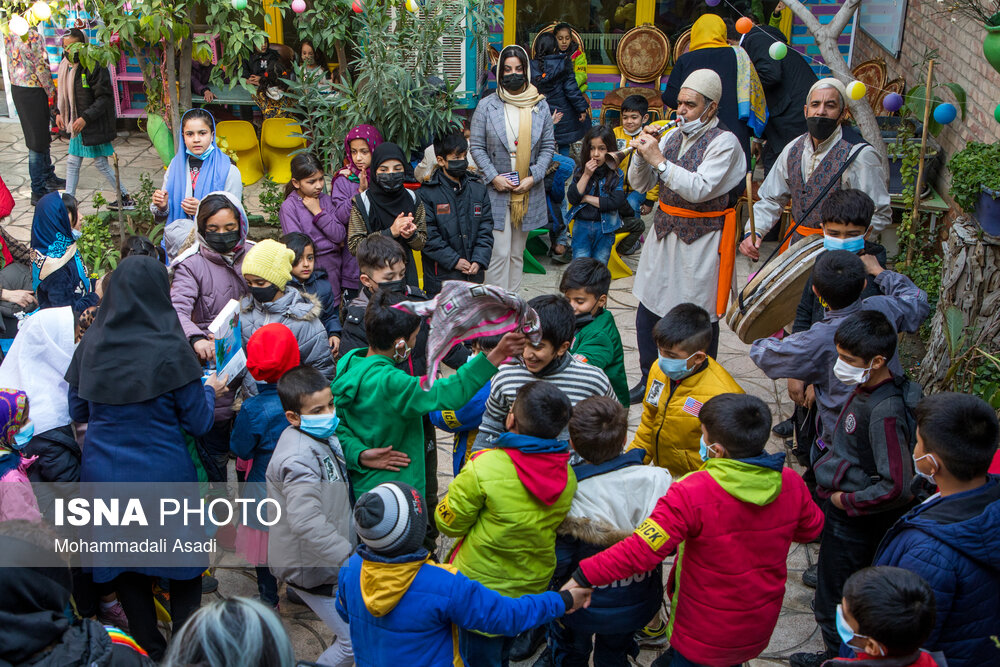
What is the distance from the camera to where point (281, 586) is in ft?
13.6

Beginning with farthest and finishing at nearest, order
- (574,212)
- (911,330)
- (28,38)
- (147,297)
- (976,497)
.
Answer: (28,38) → (574,212) → (911,330) → (147,297) → (976,497)

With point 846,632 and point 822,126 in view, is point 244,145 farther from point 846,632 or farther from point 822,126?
point 846,632

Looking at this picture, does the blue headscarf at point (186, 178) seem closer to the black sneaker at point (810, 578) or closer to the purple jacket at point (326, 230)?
the purple jacket at point (326, 230)

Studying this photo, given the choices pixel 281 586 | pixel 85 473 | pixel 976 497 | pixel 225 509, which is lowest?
pixel 281 586

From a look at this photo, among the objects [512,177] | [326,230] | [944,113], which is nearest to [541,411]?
[326,230]

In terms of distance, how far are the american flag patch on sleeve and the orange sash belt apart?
177 centimetres

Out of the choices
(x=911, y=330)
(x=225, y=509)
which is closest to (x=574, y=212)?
(x=911, y=330)

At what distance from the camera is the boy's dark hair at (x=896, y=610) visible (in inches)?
88.0

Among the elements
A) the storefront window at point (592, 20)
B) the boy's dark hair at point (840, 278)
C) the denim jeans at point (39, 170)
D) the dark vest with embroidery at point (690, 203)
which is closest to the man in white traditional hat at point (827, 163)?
the dark vest with embroidery at point (690, 203)

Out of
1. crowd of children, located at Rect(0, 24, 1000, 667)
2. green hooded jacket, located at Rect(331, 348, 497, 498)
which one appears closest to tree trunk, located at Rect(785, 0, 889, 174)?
crowd of children, located at Rect(0, 24, 1000, 667)

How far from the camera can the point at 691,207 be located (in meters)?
5.08

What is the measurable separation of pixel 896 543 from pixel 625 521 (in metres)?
0.85

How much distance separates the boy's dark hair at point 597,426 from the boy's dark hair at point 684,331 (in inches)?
26.0

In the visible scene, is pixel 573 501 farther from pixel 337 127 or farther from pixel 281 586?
pixel 337 127
